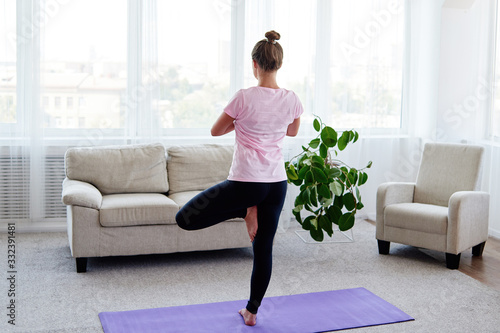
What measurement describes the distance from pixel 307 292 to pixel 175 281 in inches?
33.5

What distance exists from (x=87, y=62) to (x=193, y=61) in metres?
0.91

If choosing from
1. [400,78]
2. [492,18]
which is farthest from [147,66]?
[492,18]

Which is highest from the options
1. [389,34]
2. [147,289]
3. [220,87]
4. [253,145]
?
[389,34]

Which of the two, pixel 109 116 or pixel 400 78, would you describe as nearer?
pixel 109 116

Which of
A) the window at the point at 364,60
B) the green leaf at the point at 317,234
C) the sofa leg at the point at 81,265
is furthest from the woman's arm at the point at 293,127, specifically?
the window at the point at 364,60

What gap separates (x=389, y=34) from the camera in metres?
5.81

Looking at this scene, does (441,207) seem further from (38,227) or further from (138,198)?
(38,227)

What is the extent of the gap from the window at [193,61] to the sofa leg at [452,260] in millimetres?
2391

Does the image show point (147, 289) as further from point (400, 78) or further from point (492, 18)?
point (492, 18)

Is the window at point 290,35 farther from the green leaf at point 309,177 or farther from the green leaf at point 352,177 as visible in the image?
the green leaf at point 309,177

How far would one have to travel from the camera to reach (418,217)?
4406 mm

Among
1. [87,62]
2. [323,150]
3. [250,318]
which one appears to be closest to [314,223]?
[323,150]

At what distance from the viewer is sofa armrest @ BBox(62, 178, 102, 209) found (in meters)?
4.01

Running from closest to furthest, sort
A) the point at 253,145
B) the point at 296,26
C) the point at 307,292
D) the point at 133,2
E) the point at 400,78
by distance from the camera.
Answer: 1. the point at 253,145
2. the point at 307,292
3. the point at 133,2
4. the point at 296,26
5. the point at 400,78
